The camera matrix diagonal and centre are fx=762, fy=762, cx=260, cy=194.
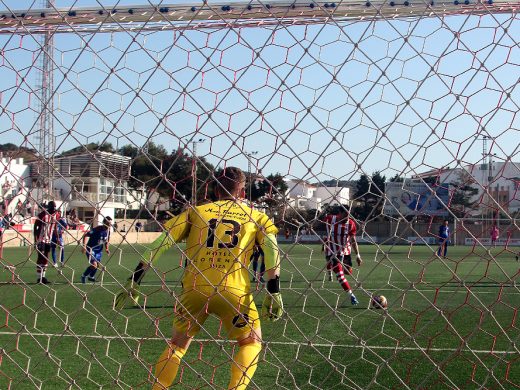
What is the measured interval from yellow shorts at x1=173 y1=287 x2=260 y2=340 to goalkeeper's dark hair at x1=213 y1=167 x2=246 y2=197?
0.64 m

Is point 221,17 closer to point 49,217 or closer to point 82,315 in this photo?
point 49,217

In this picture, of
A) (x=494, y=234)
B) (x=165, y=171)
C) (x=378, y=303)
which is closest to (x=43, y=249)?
(x=165, y=171)

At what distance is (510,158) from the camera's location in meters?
3.51

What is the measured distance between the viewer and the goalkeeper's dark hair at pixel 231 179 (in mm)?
4152

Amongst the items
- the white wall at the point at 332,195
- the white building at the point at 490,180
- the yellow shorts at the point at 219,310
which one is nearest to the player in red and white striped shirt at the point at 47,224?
the yellow shorts at the point at 219,310

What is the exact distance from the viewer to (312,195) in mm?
3730

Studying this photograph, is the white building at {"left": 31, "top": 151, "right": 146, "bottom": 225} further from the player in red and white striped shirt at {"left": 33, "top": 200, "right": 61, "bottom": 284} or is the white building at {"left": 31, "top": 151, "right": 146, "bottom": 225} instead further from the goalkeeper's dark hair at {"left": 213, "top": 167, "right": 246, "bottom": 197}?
the goalkeeper's dark hair at {"left": 213, "top": 167, "right": 246, "bottom": 197}

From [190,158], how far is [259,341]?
4.22 feet

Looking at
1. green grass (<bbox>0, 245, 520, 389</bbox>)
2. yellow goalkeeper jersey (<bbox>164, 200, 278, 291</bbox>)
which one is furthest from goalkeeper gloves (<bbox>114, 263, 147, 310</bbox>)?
yellow goalkeeper jersey (<bbox>164, 200, 278, 291</bbox>)

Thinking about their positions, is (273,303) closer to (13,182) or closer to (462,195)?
(462,195)

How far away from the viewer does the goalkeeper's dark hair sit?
13.6 feet

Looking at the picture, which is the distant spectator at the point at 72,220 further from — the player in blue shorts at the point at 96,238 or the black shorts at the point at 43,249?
the black shorts at the point at 43,249

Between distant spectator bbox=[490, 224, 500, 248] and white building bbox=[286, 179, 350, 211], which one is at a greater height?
white building bbox=[286, 179, 350, 211]

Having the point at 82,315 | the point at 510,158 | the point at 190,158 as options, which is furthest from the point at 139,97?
the point at 82,315
